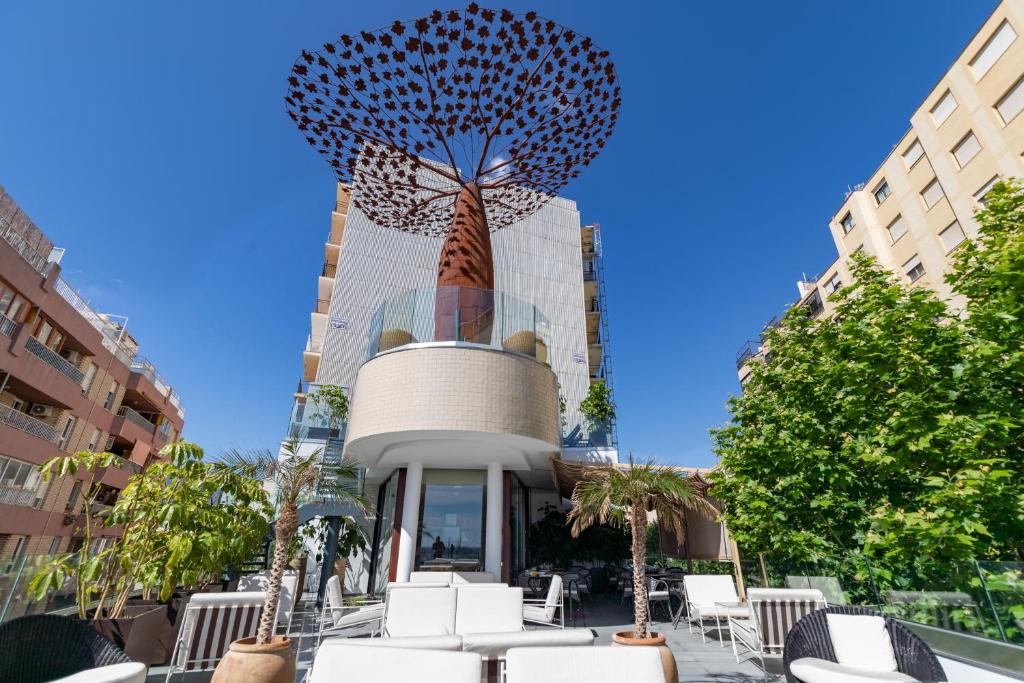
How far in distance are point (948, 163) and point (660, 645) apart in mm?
22865

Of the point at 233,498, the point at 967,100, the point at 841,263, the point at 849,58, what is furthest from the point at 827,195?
the point at 233,498

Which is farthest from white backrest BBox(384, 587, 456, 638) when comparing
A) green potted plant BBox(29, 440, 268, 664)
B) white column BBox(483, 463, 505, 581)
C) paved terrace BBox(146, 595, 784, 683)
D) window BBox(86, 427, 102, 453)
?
window BBox(86, 427, 102, 453)

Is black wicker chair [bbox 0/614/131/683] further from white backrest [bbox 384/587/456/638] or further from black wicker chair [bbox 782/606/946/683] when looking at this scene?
black wicker chair [bbox 782/606/946/683]

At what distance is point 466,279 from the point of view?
11812 mm

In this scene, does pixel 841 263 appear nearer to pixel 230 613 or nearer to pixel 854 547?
pixel 854 547

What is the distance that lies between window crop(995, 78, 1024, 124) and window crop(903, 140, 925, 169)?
3791mm

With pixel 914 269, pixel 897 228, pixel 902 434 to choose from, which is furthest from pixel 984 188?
pixel 902 434

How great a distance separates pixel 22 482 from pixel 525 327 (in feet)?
73.5

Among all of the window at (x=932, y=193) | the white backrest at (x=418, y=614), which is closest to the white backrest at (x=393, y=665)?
the white backrest at (x=418, y=614)

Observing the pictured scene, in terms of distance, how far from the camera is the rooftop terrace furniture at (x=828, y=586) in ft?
24.3

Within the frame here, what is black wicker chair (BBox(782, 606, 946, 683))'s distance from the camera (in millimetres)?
4266

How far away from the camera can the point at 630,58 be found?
11609 mm

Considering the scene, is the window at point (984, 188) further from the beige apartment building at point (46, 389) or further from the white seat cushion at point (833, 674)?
the beige apartment building at point (46, 389)

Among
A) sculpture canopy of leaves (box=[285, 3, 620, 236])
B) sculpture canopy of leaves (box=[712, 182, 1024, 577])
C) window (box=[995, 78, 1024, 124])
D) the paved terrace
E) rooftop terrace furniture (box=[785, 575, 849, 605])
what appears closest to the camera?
the paved terrace
